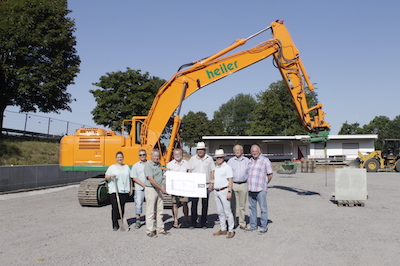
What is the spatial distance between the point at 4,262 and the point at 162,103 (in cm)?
753

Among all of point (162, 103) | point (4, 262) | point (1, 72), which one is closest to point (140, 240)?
point (4, 262)

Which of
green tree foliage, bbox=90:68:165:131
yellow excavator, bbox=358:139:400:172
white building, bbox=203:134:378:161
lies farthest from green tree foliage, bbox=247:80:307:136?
yellow excavator, bbox=358:139:400:172

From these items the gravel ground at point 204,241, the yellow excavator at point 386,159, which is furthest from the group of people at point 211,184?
the yellow excavator at point 386,159

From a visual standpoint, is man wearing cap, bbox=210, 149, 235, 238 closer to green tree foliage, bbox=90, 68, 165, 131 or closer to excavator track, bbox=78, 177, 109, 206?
excavator track, bbox=78, 177, 109, 206

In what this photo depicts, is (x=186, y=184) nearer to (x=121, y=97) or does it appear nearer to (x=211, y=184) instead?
(x=211, y=184)

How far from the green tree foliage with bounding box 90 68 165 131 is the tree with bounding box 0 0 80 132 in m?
14.2

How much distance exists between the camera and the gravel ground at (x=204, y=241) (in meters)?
5.78

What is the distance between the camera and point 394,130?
11050cm

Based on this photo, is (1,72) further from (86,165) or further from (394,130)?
(394,130)

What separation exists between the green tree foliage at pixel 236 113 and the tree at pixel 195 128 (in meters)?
20.2

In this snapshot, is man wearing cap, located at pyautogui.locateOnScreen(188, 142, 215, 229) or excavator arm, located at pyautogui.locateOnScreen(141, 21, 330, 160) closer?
man wearing cap, located at pyautogui.locateOnScreen(188, 142, 215, 229)

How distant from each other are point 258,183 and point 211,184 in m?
0.96

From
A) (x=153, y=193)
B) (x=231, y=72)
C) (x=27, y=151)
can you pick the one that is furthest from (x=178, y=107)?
(x=27, y=151)

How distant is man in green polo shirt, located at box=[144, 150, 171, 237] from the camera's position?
734 centimetres
